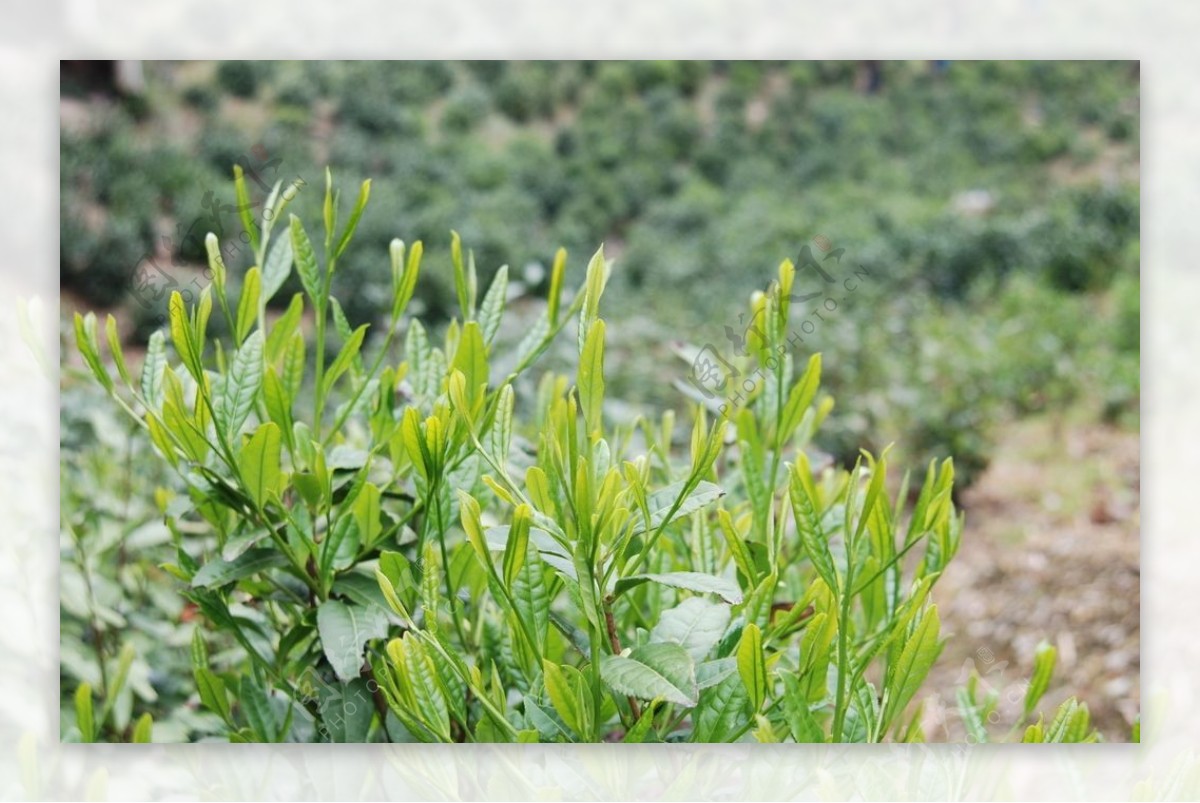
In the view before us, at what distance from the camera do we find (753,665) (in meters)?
0.60

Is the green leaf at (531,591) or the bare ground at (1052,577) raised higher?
the green leaf at (531,591)

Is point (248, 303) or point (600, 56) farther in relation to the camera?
point (600, 56)

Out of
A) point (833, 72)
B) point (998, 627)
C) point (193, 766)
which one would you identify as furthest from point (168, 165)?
point (998, 627)

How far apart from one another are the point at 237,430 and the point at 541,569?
22cm

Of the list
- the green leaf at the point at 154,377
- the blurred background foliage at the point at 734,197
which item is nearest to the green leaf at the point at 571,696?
the green leaf at the point at 154,377

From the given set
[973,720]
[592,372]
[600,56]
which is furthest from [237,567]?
[600,56]

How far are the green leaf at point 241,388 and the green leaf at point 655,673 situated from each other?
282 mm

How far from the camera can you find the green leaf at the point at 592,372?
1.86 feet

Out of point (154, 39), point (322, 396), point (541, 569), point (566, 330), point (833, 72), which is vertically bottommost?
point (541, 569)

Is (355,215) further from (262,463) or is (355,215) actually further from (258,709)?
(258,709)

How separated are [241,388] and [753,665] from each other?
14.4 inches

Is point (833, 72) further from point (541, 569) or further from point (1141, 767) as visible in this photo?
point (541, 569)

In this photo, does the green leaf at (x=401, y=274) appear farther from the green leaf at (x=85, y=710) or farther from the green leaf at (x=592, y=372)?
the green leaf at (x=85, y=710)

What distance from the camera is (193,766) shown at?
0.86 metres
